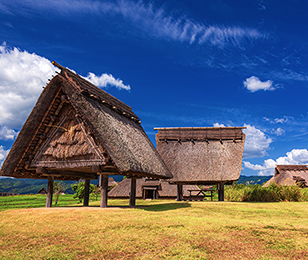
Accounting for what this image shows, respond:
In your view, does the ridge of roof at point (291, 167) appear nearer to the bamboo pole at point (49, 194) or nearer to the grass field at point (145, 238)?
the grass field at point (145, 238)

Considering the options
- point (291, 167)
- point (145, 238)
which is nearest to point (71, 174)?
point (145, 238)

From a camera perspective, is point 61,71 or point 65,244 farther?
point 61,71

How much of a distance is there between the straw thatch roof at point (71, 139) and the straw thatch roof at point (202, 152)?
556 cm

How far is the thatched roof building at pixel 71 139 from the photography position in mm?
10602

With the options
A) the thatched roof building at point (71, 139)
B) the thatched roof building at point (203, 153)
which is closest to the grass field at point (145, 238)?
the thatched roof building at point (71, 139)

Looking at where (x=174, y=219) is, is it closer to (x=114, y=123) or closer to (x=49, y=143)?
(x=114, y=123)

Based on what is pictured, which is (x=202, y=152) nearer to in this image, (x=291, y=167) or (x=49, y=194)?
(x=49, y=194)

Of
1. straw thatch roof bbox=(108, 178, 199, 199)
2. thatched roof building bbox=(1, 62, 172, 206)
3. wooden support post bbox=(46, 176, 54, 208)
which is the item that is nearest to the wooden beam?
thatched roof building bbox=(1, 62, 172, 206)

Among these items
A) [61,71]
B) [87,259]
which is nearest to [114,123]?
[61,71]

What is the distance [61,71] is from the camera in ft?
39.6

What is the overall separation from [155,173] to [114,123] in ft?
10.6

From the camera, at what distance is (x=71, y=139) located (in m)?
11.7

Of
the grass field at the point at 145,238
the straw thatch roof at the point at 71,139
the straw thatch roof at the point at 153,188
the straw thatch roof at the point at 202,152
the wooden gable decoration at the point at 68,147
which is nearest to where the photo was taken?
the grass field at the point at 145,238

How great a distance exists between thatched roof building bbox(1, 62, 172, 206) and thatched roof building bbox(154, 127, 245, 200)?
18.5ft
